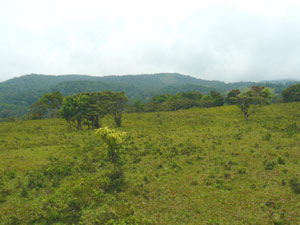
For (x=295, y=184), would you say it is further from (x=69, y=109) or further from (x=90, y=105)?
(x=69, y=109)

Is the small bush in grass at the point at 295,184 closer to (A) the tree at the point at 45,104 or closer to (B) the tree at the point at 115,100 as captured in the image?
(B) the tree at the point at 115,100

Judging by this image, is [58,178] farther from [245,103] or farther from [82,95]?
[245,103]

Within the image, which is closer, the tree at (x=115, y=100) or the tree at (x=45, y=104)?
the tree at (x=115, y=100)

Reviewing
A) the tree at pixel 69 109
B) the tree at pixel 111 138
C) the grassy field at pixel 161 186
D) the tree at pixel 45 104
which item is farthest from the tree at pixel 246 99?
the tree at pixel 45 104

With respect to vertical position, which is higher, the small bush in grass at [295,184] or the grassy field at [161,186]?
the small bush in grass at [295,184]

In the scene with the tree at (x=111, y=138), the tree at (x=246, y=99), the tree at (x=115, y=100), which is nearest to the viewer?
the tree at (x=111, y=138)

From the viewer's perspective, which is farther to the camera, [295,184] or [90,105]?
[90,105]

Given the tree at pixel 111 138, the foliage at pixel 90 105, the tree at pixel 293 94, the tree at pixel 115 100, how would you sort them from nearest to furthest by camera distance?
the tree at pixel 111 138 < the foliage at pixel 90 105 < the tree at pixel 115 100 < the tree at pixel 293 94

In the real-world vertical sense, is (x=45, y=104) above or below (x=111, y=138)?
above

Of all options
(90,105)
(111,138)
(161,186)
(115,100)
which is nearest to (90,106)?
(90,105)

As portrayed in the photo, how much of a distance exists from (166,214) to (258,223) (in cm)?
522

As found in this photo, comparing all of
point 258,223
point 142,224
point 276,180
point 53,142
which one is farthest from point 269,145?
point 53,142

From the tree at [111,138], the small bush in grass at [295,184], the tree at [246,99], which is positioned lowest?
the small bush in grass at [295,184]

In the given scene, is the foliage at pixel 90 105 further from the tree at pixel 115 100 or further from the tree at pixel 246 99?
the tree at pixel 246 99
